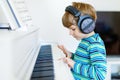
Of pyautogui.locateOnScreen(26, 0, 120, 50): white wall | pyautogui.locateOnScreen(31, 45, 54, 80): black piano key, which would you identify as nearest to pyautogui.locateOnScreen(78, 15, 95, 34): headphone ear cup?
pyautogui.locateOnScreen(31, 45, 54, 80): black piano key

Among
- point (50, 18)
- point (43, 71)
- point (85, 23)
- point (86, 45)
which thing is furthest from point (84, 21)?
point (50, 18)

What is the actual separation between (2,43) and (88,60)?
0.66 m

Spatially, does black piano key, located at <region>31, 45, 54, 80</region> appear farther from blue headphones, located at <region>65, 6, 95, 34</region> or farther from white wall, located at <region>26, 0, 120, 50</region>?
white wall, located at <region>26, 0, 120, 50</region>

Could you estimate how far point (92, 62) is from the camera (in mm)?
1012

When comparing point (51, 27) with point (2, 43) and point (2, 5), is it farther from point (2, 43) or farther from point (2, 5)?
point (2, 43)

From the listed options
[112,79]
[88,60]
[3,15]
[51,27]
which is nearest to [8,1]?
[3,15]

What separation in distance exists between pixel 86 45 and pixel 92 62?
0.12 metres

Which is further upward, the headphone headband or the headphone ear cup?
the headphone headband

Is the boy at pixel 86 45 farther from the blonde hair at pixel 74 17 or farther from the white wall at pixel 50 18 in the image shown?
the white wall at pixel 50 18

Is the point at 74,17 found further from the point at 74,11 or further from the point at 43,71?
the point at 43,71

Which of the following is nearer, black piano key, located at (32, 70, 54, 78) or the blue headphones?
black piano key, located at (32, 70, 54, 78)

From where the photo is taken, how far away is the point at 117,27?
3.03 meters

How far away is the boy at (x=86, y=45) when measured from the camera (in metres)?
0.98

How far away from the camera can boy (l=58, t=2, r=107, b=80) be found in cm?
98
